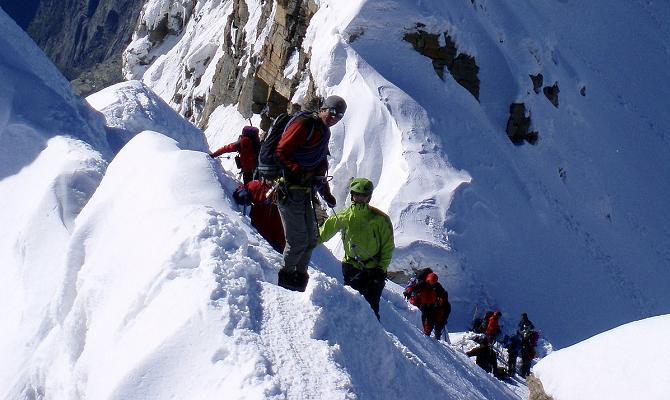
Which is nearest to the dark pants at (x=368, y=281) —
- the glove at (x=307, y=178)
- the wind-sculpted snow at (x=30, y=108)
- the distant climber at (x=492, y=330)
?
the glove at (x=307, y=178)

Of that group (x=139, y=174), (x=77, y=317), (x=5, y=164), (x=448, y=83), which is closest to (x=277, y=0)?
(x=448, y=83)

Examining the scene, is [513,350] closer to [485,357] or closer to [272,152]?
[485,357]

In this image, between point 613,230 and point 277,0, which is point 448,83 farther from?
point 277,0

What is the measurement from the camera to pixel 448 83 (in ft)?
59.8

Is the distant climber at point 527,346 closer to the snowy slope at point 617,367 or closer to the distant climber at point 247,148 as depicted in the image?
the distant climber at point 247,148

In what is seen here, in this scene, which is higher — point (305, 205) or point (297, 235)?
point (305, 205)

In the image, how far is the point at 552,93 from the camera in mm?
21234

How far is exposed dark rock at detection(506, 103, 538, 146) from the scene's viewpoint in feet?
62.7

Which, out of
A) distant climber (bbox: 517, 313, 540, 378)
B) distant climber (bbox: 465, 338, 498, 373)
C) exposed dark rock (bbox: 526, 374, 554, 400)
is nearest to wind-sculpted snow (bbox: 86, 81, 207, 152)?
distant climber (bbox: 465, 338, 498, 373)

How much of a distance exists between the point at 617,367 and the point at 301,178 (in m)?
2.41

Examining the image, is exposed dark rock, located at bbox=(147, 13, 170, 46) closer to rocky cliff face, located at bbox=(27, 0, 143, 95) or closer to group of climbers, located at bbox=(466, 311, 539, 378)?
group of climbers, located at bbox=(466, 311, 539, 378)

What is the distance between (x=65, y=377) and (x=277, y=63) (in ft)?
62.6

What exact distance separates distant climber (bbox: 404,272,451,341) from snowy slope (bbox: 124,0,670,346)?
375 centimetres

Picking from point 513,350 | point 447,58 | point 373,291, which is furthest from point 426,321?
point 447,58
